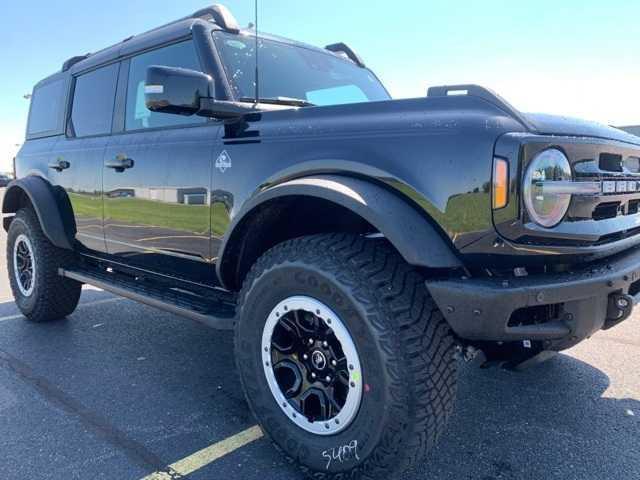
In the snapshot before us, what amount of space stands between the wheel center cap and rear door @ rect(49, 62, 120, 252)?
225 cm

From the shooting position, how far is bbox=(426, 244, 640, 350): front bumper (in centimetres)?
174

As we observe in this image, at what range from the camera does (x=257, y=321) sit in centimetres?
232

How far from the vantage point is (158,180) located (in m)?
3.06

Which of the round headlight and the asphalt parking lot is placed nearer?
the round headlight

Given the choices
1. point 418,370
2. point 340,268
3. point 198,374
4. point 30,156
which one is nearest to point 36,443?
point 198,374

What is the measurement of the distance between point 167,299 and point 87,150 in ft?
5.06

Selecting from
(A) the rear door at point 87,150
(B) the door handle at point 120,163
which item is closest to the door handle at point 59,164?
(A) the rear door at point 87,150

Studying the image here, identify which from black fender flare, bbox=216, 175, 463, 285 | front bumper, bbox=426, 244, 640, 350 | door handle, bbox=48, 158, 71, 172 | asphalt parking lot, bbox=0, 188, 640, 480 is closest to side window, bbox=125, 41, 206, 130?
door handle, bbox=48, 158, 71, 172

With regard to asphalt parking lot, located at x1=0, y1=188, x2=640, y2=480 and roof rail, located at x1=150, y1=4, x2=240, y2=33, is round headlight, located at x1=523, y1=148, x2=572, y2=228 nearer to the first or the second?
asphalt parking lot, located at x1=0, y1=188, x2=640, y2=480

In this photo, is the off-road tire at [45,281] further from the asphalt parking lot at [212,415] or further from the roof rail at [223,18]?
the roof rail at [223,18]

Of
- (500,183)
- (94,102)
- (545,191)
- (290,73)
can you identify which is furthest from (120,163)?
(545,191)

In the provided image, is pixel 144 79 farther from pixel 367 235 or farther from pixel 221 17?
pixel 367 235

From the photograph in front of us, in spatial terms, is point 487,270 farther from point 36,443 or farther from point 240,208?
point 36,443

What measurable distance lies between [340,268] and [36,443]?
5.73ft
